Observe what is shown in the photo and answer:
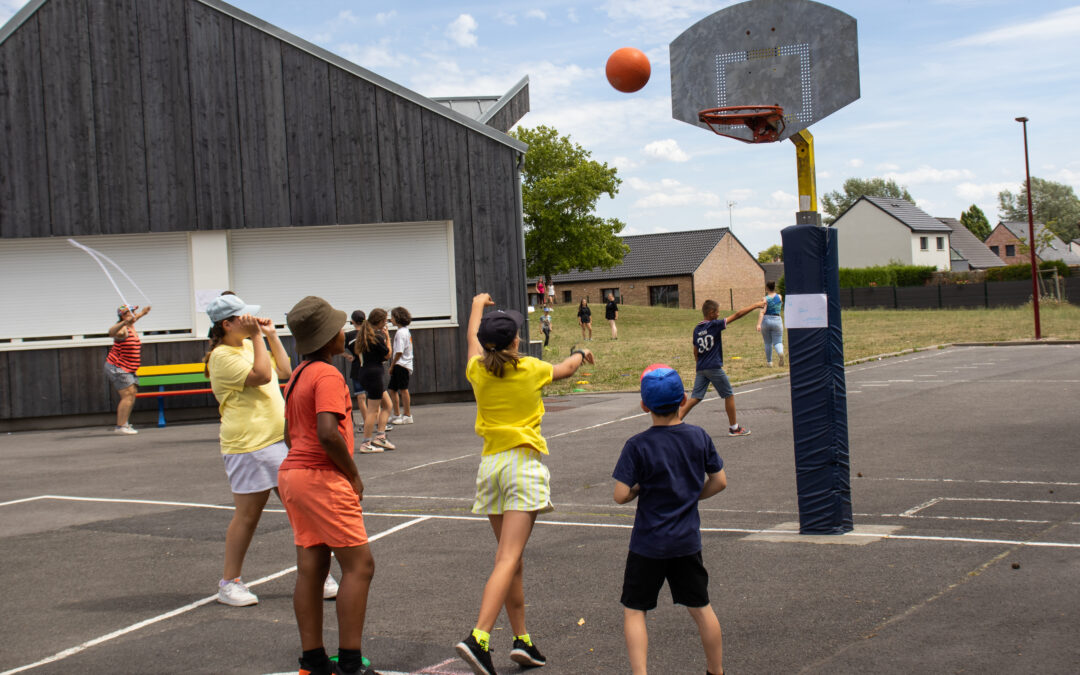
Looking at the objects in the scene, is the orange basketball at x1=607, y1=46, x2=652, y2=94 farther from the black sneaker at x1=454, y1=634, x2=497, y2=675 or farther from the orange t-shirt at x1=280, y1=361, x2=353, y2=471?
the black sneaker at x1=454, y1=634, x2=497, y2=675

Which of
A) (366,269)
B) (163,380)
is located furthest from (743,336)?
(163,380)

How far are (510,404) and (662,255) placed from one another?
3042 inches

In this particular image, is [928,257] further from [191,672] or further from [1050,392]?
[191,672]

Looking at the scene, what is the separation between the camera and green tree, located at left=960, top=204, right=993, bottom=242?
14288 cm

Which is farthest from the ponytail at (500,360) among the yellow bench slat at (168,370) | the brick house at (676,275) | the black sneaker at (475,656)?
the brick house at (676,275)

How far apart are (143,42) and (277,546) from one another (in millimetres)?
14526

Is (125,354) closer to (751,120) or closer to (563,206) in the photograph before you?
Result: (751,120)

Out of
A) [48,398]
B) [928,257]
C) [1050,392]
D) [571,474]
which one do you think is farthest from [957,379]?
[928,257]

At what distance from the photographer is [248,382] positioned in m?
6.14

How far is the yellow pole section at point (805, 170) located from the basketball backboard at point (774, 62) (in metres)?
0.09

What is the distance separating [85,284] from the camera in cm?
1948

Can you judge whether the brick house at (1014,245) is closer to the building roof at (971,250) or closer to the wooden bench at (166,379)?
the building roof at (971,250)

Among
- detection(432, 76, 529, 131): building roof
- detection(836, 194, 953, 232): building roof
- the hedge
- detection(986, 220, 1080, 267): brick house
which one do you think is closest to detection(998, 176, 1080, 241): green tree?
detection(986, 220, 1080, 267): brick house

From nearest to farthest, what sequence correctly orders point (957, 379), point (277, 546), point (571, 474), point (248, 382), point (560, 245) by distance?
point (248, 382) < point (277, 546) < point (571, 474) < point (957, 379) < point (560, 245)
